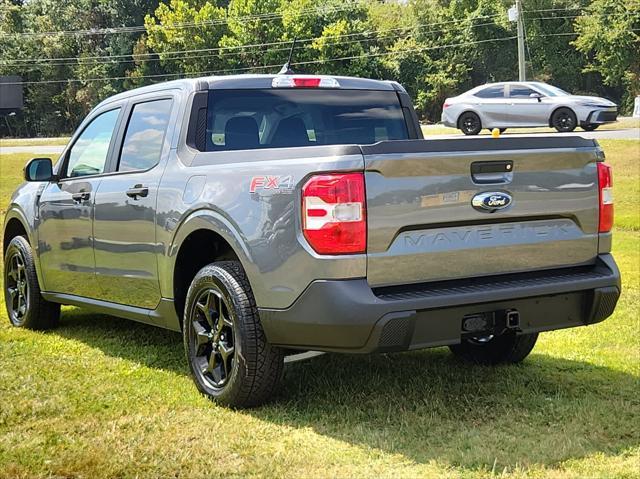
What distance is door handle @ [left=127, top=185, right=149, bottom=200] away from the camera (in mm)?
5293

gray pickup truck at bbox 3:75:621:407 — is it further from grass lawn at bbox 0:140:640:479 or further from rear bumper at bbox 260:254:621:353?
grass lawn at bbox 0:140:640:479

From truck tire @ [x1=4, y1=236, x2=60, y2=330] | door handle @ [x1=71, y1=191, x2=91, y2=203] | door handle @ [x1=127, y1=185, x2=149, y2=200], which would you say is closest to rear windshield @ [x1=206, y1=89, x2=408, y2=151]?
door handle @ [x1=127, y1=185, x2=149, y2=200]

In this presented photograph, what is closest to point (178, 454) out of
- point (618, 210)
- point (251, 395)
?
point (251, 395)

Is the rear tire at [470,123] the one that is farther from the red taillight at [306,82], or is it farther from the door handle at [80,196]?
the door handle at [80,196]

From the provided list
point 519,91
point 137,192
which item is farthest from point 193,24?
point 137,192

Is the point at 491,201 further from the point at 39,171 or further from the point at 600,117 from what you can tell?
the point at 600,117

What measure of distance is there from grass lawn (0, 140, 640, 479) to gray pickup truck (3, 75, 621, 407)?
1.09ft

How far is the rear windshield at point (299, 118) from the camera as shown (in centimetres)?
538

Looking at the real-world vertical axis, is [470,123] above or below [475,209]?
below

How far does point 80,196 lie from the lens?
19.9ft

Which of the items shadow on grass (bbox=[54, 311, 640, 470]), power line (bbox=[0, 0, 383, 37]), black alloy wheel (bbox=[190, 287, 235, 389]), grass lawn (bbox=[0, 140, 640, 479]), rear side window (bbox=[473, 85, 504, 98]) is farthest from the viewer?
power line (bbox=[0, 0, 383, 37])

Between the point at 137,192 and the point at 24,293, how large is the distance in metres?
2.27

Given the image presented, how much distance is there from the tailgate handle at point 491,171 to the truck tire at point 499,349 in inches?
57.4

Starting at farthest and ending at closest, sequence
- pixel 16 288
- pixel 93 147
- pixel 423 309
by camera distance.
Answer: pixel 16 288
pixel 93 147
pixel 423 309
